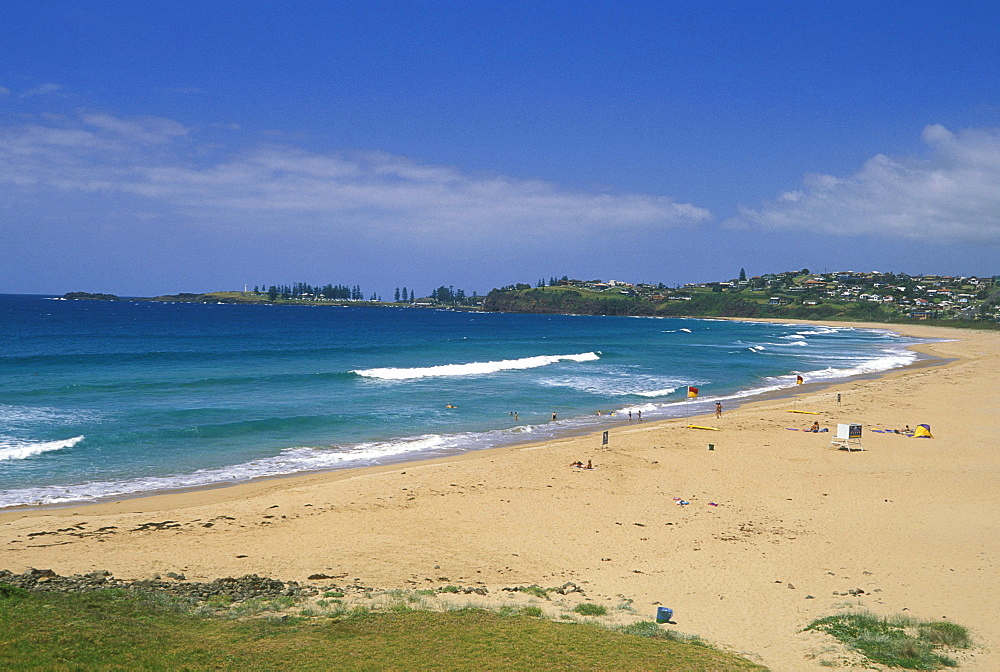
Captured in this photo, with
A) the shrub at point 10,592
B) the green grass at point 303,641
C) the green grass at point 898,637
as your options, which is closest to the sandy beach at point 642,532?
the green grass at point 898,637

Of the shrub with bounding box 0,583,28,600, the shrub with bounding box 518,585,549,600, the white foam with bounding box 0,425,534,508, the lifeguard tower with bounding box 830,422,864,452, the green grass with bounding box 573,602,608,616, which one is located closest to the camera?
the shrub with bounding box 0,583,28,600

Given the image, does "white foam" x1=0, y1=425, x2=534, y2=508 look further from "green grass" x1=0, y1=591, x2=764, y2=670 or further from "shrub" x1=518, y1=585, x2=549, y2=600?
"shrub" x1=518, y1=585, x2=549, y2=600

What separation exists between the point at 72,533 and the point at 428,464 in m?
9.57

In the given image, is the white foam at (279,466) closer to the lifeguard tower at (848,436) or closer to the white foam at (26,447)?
the white foam at (26,447)

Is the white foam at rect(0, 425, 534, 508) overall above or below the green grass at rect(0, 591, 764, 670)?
below

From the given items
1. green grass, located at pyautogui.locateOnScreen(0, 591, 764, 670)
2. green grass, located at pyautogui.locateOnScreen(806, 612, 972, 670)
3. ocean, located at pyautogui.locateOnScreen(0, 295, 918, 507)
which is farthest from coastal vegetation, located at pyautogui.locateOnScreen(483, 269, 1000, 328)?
green grass, located at pyautogui.locateOnScreen(0, 591, 764, 670)

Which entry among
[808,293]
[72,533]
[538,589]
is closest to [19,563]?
[72,533]

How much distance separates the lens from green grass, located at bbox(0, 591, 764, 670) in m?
6.82

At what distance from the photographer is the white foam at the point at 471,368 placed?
140 feet

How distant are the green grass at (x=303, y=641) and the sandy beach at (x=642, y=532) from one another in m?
1.97

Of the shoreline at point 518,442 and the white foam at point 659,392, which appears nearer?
the shoreline at point 518,442


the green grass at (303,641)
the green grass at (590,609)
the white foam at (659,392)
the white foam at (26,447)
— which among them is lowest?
the white foam at (659,392)

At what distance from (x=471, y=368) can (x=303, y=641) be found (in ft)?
131

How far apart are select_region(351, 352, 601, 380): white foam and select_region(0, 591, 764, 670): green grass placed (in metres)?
33.4
